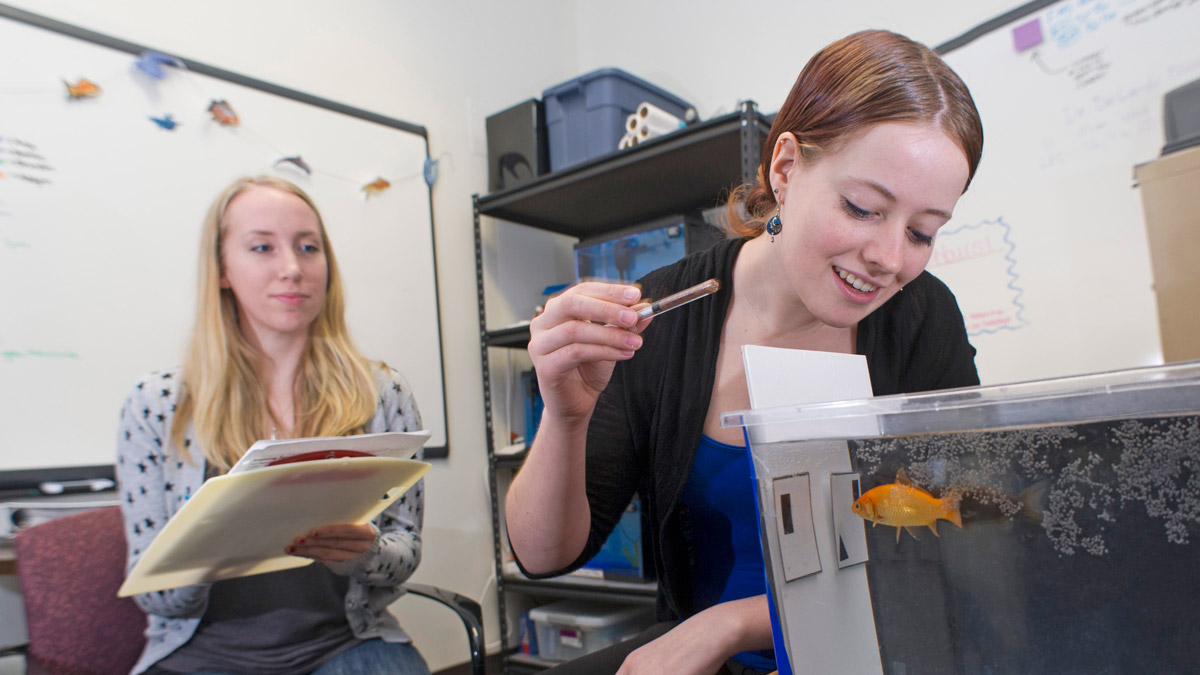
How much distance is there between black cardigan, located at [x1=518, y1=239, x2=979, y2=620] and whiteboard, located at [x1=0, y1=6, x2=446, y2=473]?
3.87 ft

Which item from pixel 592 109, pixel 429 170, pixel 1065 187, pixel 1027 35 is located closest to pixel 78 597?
pixel 429 170

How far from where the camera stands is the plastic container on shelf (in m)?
1.93

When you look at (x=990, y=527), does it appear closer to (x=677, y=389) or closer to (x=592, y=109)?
(x=677, y=389)

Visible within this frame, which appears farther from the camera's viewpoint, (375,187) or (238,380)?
(375,187)

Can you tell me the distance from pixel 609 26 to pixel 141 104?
1.53 metres

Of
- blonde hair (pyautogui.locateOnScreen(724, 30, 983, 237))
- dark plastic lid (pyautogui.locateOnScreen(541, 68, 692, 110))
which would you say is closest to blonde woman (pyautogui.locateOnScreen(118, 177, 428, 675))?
blonde hair (pyautogui.locateOnScreen(724, 30, 983, 237))

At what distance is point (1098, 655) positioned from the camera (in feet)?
1.23

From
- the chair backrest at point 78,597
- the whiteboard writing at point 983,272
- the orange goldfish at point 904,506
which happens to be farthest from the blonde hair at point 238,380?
the whiteboard writing at point 983,272

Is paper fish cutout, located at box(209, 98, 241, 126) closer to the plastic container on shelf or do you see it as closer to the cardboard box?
the plastic container on shelf

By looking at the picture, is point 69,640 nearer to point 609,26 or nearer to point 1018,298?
point 1018,298

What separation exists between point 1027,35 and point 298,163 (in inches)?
67.6

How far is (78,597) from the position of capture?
1097 millimetres

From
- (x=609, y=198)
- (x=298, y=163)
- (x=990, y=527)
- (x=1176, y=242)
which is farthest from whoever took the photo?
(x=609, y=198)

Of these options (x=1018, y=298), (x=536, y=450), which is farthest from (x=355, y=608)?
(x=1018, y=298)
